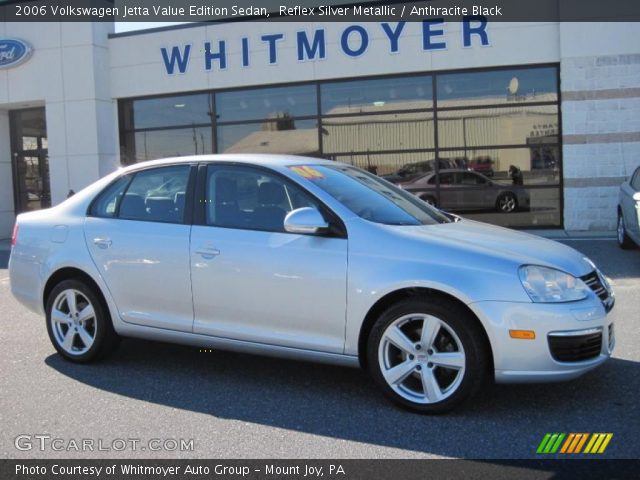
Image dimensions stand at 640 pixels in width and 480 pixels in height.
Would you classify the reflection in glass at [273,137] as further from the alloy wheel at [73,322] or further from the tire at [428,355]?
the tire at [428,355]

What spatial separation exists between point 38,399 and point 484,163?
11.5 m

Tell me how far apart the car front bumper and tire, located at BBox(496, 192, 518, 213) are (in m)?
10.6

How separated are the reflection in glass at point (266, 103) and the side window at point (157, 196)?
1033 centimetres

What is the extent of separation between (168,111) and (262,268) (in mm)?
12649

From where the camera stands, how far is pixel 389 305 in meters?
4.22

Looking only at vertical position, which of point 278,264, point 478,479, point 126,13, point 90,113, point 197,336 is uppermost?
point 126,13

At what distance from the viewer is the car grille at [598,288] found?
4219mm

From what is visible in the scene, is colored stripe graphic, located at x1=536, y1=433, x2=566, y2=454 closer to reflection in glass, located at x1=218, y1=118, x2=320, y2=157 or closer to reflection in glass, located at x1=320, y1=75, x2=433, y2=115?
reflection in glass, located at x1=320, y1=75, x2=433, y2=115

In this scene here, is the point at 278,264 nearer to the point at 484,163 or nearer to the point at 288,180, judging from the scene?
the point at 288,180

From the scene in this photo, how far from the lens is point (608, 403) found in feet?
14.0

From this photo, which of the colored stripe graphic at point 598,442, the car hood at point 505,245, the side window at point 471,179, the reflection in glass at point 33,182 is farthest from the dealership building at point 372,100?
the colored stripe graphic at point 598,442

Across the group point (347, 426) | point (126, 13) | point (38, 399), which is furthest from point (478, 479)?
point (126, 13)

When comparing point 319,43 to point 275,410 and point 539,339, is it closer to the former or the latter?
point 275,410

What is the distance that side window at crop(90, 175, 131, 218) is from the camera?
5316 millimetres
